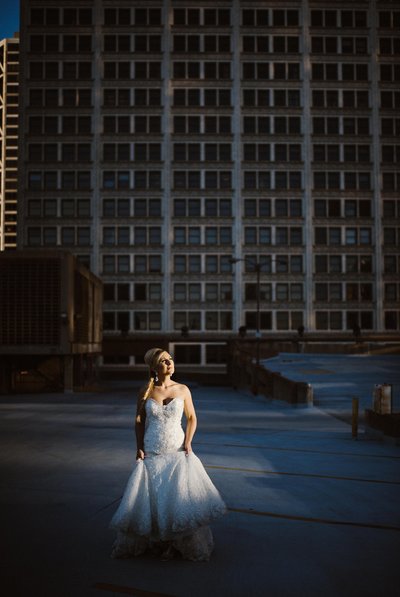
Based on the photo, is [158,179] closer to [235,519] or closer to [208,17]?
[208,17]

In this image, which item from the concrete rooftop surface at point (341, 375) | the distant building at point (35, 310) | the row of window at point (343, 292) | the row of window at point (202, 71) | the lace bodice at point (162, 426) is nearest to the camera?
the lace bodice at point (162, 426)

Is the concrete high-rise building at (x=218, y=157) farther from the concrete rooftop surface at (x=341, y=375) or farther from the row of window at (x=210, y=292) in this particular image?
the concrete rooftop surface at (x=341, y=375)

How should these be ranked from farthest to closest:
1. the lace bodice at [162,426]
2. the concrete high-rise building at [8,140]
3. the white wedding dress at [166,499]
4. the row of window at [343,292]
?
the concrete high-rise building at [8,140] → the row of window at [343,292] → the lace bodice at [162,426] → the white wedding dress at [166,499]

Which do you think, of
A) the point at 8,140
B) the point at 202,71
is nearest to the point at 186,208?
the point at 202,71

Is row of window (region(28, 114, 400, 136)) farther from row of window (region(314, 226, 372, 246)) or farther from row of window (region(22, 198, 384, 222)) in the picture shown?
row of window (region(314, 226, 372, 246))

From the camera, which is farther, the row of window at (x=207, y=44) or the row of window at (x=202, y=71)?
the row of window at (x=207, y=44)

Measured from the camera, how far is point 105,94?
257 ft

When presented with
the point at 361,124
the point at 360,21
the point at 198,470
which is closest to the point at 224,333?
the point at 361,124

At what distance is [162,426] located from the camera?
667 centimetres

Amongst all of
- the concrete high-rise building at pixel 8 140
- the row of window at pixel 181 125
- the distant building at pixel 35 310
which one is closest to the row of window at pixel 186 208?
the row of window at pixel 181 125

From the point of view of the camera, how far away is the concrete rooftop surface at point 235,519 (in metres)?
6.05

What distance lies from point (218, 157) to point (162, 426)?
241 feet

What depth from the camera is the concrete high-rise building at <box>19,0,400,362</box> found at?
7712cm

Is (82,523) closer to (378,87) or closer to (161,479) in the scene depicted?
(161,479)
